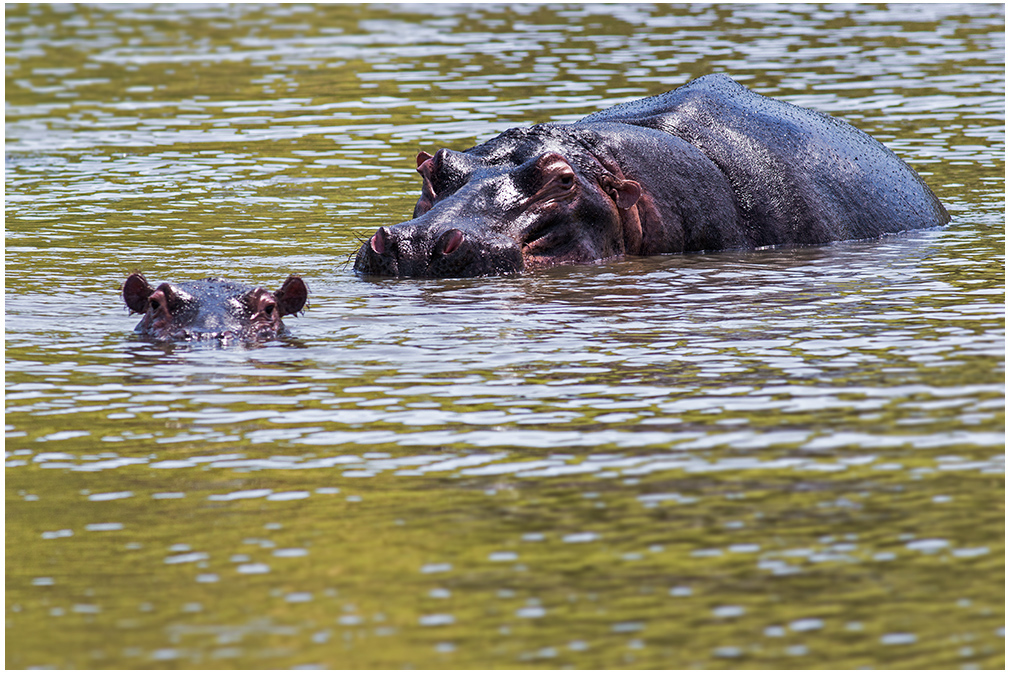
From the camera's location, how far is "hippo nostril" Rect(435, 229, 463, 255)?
441 inches

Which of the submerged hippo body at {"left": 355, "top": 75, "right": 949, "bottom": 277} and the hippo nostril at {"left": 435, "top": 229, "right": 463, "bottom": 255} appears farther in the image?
the submerged hippo body at {"left": 355, "top": 75, "right": 949, "bottom": 277}

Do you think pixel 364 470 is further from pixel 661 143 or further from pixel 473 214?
pixel 661 143

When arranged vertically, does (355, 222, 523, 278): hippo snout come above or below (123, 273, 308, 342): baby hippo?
below

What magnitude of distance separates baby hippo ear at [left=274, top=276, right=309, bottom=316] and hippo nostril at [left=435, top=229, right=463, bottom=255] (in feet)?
5.94

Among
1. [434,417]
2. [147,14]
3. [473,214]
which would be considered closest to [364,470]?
[434,417]

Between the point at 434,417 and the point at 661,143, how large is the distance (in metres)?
5.61

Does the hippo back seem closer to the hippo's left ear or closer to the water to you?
→ the water

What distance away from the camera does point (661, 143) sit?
12.6 meters

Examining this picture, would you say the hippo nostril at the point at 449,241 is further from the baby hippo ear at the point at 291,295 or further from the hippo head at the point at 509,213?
the baby hippo ear at the point at 291,295

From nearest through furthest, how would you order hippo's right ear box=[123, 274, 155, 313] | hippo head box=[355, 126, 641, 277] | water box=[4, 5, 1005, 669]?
1. water box=[4, 5, 1005, 669]
2. hippo's right ear box=[123, 274, 155, 313]
3. hippo head box=[355, 126, 641, 277]

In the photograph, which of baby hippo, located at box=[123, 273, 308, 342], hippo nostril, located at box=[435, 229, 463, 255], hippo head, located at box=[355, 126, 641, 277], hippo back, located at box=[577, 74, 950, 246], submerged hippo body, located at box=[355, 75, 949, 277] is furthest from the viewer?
hippo back, located at box=[577, 74, 950, 246]

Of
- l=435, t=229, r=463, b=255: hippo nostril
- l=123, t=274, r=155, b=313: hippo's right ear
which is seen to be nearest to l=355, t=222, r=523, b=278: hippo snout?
l=435, t=229, r=463, b=255: hippo nostril

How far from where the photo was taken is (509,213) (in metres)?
11.7

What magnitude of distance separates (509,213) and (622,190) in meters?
0.91
